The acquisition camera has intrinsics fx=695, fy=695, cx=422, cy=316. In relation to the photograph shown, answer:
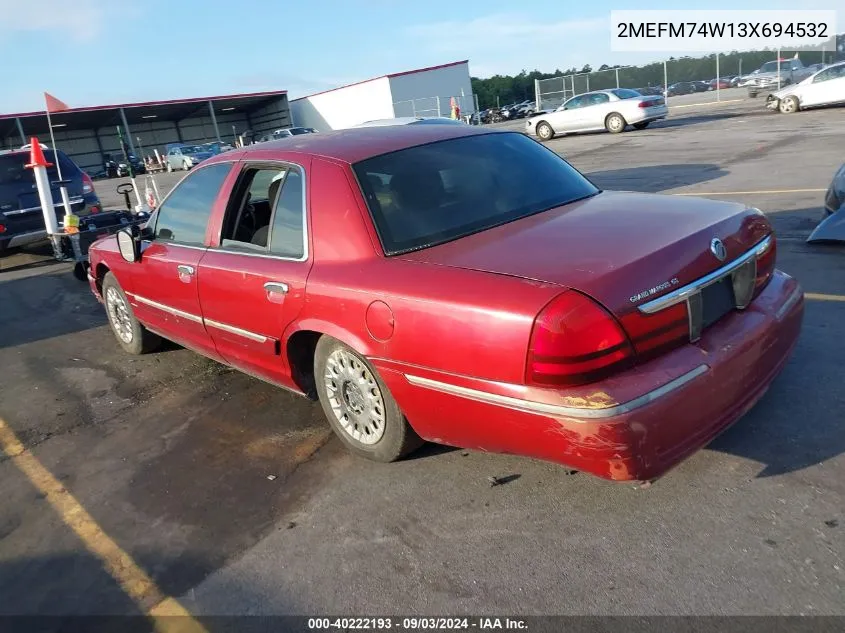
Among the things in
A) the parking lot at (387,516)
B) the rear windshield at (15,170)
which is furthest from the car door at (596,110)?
the parking lot at (387,516)

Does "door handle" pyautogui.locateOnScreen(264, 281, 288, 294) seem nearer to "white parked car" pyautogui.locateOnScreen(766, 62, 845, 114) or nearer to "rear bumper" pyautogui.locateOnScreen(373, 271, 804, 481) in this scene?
"rear bumper" pyautogui.locateOnScreen(373, 271, 804, 481)

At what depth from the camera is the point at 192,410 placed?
14.8 ft

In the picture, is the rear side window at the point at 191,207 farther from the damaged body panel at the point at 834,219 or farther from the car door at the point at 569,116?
the car door at the point at 569,116

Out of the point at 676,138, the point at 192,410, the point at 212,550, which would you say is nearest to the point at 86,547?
the point at 212,550

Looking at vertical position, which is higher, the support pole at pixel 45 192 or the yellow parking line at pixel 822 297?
the support pole at pixel 45 192

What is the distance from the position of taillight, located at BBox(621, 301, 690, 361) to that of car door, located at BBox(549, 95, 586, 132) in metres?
22.5

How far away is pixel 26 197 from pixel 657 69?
3849cm

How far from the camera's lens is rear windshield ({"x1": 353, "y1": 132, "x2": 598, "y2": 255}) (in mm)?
3240

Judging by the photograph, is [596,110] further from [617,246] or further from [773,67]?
[617,246]

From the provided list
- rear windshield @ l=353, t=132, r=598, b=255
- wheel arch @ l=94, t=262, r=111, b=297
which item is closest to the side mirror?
wheel arch @ l=94, t=262, r=111, b=297

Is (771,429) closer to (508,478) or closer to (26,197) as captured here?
(508,478)

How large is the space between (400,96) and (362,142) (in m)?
41.9

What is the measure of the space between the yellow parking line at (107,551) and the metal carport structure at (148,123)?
44.6 metres

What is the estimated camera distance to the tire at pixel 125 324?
5492 mm
